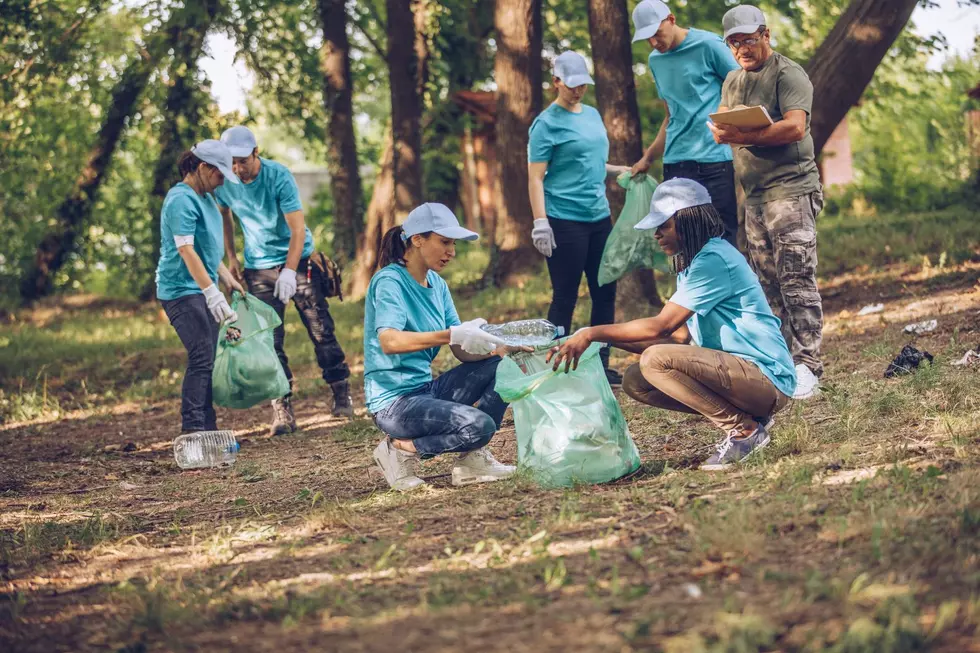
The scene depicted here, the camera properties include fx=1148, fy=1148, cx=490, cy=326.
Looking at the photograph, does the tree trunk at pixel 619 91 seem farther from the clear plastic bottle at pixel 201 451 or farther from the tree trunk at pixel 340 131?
the tree trunk at pixel 340 131

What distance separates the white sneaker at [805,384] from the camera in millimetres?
5867

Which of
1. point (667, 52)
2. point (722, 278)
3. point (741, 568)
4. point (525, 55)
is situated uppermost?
point (525, 55)

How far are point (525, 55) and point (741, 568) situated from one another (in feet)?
29.7

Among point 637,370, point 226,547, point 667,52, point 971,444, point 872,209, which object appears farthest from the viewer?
point 872,209

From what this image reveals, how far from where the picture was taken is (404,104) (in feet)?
45.6

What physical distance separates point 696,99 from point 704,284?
2.06 meters

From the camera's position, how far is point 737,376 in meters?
4.57

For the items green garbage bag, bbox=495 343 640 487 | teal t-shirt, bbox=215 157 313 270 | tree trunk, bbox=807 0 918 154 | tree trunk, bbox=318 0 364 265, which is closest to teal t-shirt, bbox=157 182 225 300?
teal t-shirt, bbox=215 157 313 270

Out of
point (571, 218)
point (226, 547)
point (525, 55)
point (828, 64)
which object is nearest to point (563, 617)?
point (226, 547)

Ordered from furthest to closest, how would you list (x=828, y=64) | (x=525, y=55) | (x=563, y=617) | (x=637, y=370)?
(x=525, y=55) → (x=828, y=64) → (x=637, y=370) → (x=563, y=617)

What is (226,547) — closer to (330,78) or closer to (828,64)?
(828,64)

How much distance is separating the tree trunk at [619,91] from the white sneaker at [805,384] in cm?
354

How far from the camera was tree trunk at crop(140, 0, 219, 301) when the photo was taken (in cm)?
1353

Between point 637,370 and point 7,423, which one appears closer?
point 637,370
